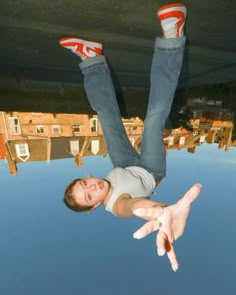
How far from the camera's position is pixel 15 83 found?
17.1 ft

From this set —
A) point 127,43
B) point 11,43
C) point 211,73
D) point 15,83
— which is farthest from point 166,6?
point 15,83

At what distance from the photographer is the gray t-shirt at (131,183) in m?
2.11

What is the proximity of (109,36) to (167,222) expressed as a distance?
7.94 ft

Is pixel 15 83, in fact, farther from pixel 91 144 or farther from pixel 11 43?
pixel 91 144

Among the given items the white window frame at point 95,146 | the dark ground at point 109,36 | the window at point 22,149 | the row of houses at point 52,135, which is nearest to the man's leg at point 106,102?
the dark ground at point 109,36

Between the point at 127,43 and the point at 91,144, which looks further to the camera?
the point at 91,144

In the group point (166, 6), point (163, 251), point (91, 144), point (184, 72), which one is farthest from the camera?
point (91, 144)

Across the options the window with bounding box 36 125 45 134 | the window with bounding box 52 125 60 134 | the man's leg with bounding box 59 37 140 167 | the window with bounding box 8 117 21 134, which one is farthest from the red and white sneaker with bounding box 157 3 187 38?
the window with bounding box 8 117 21 134

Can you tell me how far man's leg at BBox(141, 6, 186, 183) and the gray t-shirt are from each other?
0.15 meters

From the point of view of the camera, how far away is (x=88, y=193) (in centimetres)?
223

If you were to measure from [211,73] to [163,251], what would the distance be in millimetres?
4262

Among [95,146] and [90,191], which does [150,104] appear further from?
[95,146]

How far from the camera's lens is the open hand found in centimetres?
132

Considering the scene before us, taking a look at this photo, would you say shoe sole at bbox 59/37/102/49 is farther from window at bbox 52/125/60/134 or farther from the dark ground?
window at bbox 52/125/60/134
